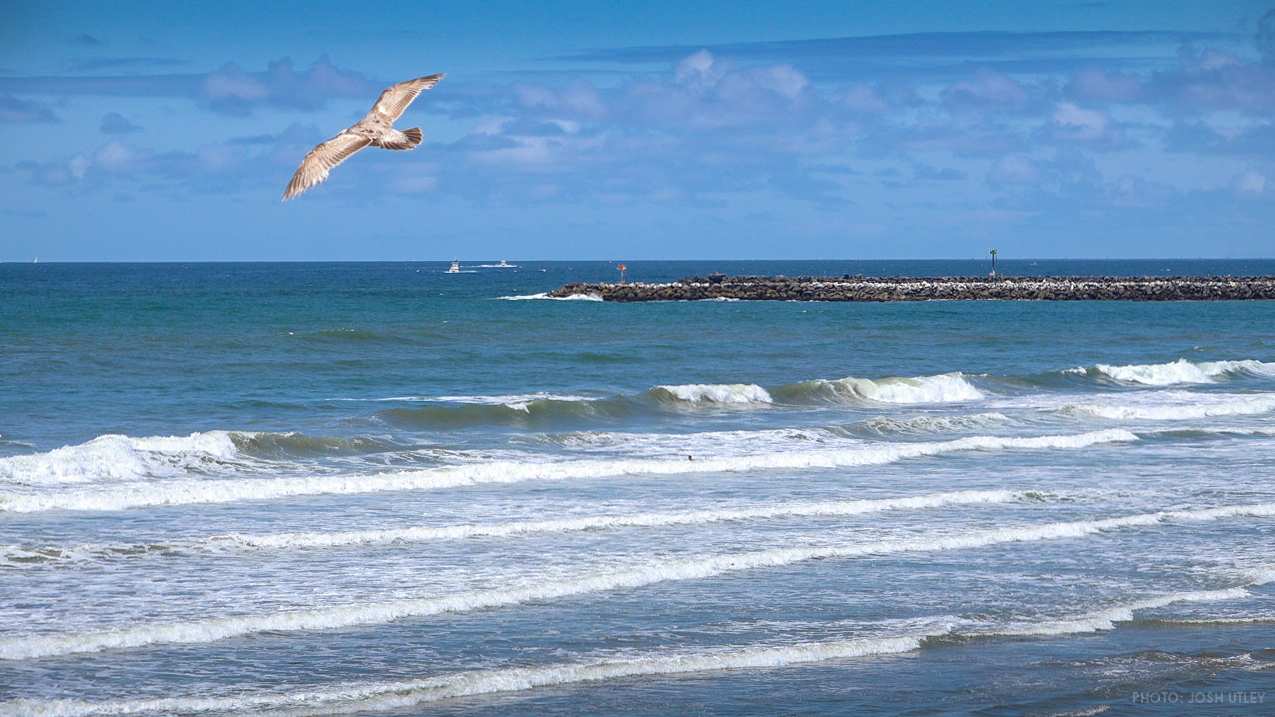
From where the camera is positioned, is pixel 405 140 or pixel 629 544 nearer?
pixel 405 140

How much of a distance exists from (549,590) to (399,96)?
13.0 ft

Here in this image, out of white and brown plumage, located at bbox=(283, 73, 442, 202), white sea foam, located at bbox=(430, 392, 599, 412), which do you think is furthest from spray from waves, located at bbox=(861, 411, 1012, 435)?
white and brown plumage, located at bbox=(283, 73, 442, 202)

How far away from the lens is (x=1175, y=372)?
114 ft

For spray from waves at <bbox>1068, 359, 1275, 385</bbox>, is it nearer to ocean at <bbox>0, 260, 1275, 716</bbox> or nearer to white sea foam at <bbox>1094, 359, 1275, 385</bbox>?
white sea foam at <bbox>1094, 359, 1275, 385</bbox>

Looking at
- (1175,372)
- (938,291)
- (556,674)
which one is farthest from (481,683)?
(938,291)

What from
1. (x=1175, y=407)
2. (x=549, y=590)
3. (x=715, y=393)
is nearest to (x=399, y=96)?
(x=549, y=590)

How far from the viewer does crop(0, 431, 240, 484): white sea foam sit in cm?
1702

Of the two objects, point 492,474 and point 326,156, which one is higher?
point 326,156

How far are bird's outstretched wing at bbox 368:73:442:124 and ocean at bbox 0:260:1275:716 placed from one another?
3598 mm

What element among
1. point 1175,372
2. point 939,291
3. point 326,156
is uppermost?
point 326,156

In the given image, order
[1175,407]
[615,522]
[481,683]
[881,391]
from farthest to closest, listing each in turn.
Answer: [881,391]
[1175,407]
[615,522]
[481,683]

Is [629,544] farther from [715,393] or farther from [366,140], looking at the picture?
[715,393]

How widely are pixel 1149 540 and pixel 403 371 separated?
22.2 m

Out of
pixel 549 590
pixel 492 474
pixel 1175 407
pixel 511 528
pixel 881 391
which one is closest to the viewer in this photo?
pixel 549 590
